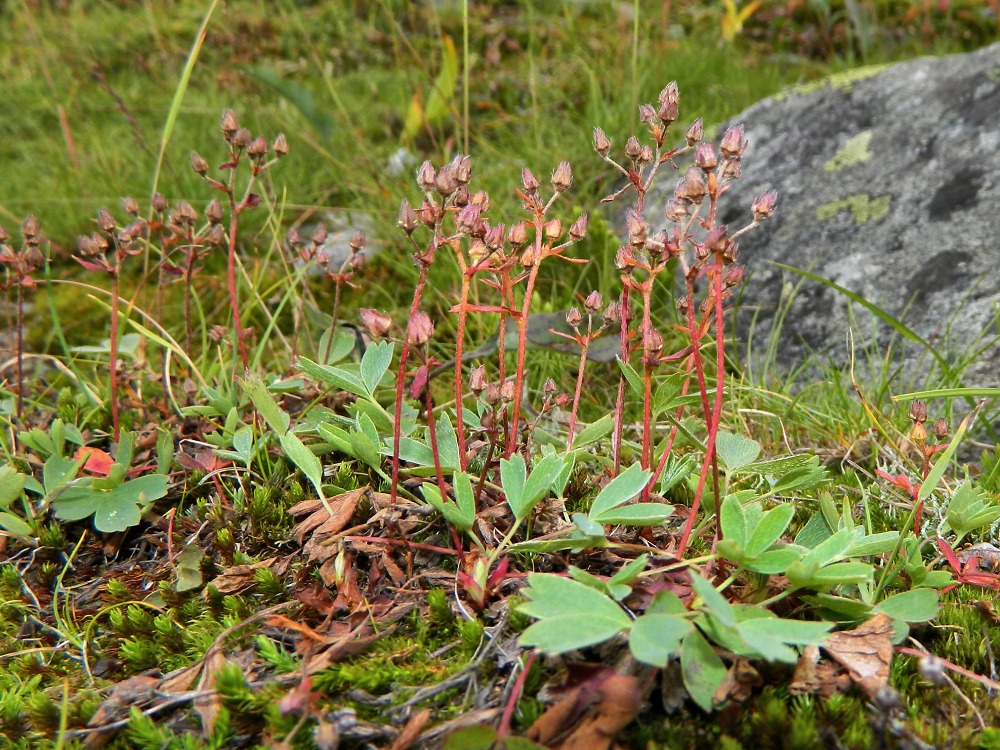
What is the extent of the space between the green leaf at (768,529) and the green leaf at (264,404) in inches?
41.6

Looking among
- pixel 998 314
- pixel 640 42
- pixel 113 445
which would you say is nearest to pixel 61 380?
pixel 113 445

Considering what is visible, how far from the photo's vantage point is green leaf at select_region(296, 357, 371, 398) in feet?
5.78

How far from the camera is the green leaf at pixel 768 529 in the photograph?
140 centimetres

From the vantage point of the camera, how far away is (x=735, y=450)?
5.75 feet

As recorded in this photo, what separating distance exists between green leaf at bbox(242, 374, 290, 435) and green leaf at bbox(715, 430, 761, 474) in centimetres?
96

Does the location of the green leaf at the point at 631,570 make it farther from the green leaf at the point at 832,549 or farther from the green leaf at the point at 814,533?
the green leaf at the point at 814,533

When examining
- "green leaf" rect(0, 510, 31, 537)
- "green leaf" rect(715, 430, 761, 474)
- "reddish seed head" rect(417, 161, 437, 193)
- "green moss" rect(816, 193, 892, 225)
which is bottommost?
"green moss" rect(816, 193, 892, 225)

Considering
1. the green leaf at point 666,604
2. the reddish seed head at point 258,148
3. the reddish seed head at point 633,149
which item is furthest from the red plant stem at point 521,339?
the reddish seed head at point 258,148

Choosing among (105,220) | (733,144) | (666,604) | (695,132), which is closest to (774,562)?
(666,604)

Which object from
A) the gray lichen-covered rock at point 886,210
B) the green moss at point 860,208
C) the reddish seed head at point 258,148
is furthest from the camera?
the green moss at point 860,208

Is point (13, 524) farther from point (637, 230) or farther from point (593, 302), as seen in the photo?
point (637, 230)

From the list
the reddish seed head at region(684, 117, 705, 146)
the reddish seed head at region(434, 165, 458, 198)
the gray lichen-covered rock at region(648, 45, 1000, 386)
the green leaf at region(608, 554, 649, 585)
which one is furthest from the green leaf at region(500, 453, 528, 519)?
the gray lichen-covered rock at region(648, 45, 1000, 386)

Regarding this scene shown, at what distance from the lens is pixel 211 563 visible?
1794 millimetres

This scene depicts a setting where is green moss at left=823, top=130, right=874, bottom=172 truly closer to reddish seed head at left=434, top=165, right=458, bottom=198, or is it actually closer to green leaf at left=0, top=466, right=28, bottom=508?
reddish seed head at left=434, top=165, right=458, bottom=198
